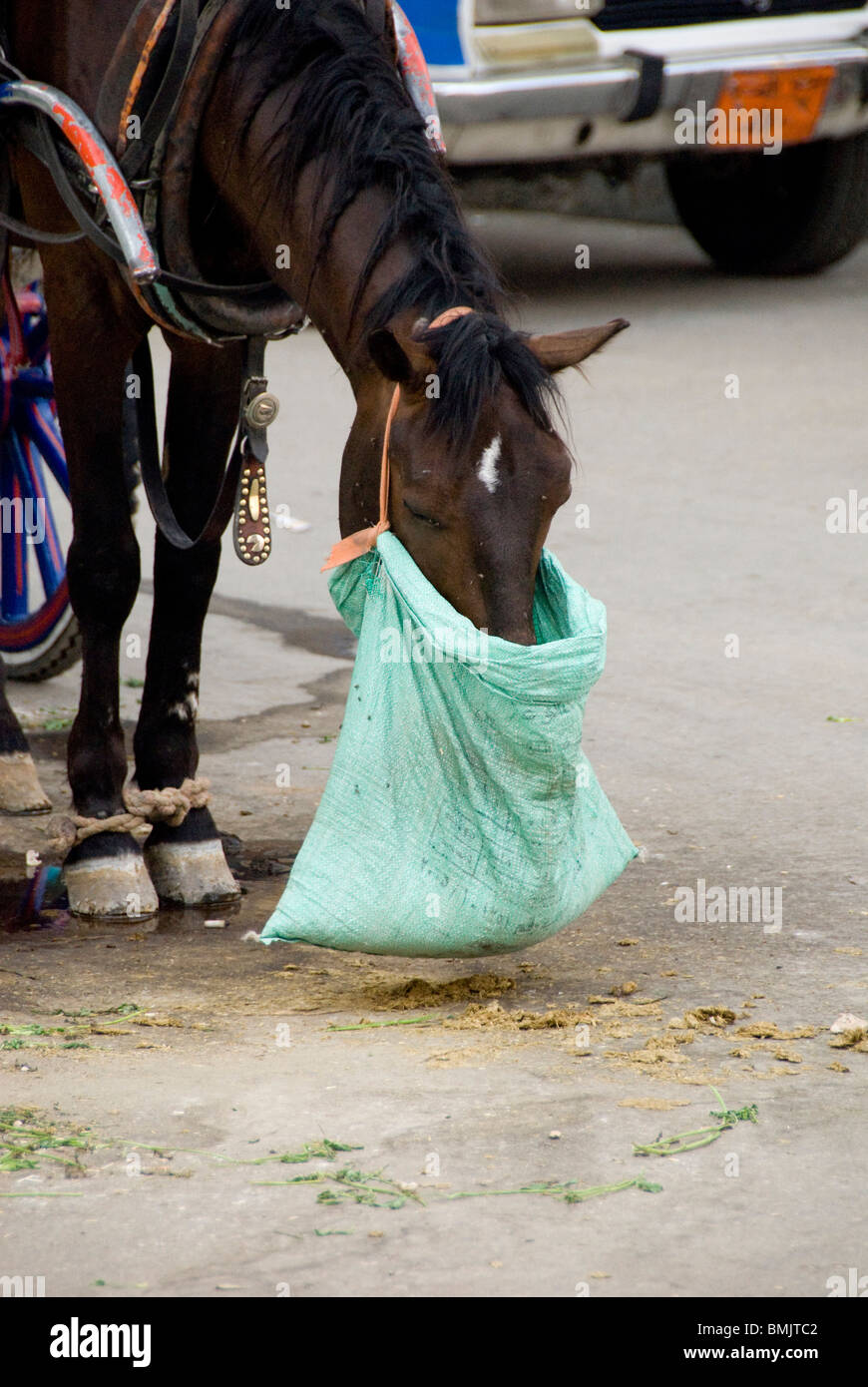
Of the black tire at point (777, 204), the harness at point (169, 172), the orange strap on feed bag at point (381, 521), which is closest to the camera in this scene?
the orange strap on feed bag at point (381, 521)

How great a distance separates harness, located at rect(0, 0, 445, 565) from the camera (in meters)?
3.46

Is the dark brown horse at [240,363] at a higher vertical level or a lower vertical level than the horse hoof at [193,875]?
higher

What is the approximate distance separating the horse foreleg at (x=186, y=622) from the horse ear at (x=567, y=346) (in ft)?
3.55

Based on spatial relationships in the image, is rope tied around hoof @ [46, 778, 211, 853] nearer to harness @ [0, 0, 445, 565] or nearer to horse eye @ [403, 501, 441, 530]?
harness @ [0, 0, 445, 565]

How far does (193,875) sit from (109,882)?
0.19m

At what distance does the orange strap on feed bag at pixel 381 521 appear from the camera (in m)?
2.95

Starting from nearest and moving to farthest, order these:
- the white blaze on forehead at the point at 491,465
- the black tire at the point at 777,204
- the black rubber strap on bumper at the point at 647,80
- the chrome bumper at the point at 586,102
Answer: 1. the white blaze on forehead at the point at 491,465
2. the chrome bumper at the point at 586,102
3. the black rubber strap on bumper at the point at 647,80
4. the black tire at the point at 777,204

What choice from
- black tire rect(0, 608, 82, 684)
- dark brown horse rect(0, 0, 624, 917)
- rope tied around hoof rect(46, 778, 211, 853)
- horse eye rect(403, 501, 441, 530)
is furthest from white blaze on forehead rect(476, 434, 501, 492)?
black tire rect(0, 608, 82, 684)

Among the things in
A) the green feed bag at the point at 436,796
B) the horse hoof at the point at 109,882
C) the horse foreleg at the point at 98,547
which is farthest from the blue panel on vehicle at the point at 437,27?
the green feed bag at the point at 436,796

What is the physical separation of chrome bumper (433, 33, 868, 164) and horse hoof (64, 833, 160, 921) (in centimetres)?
569

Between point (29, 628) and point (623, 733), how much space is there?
5.57 feet

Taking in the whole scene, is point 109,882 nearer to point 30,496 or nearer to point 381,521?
point 381,521

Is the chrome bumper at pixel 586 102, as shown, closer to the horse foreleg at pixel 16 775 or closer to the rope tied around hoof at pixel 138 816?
the horse foreleg at pixel 16 775
